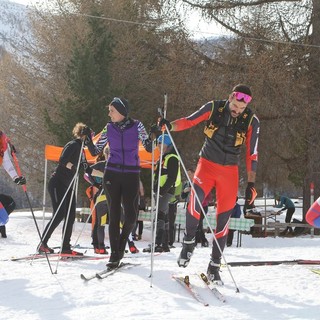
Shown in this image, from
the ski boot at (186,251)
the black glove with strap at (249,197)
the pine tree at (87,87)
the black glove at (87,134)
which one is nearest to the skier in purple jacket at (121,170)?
the black glove at (87,134)

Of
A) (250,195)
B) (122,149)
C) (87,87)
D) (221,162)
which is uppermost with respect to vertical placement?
(87,87)

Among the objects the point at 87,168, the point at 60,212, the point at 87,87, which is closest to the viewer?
the point at 87,168

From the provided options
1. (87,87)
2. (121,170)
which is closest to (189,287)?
(121,170)

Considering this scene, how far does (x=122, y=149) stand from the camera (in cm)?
546

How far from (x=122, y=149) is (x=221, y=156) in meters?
1.06

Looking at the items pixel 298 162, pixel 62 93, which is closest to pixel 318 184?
pixel 298 162

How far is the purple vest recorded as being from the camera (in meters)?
5.48

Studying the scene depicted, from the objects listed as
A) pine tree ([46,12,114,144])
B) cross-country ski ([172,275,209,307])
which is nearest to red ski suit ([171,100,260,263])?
cross-country ski ([172,275,209,307])

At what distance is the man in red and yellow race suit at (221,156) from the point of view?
509cm

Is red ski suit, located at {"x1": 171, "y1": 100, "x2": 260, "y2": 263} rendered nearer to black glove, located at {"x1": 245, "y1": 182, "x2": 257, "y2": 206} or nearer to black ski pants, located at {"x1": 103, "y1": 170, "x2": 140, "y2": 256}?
black glove, located at {"x1": 245, "y1": 182, "x2": 257, "y2": 206}

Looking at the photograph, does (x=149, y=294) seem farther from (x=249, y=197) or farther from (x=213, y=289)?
(x=249, y=197)

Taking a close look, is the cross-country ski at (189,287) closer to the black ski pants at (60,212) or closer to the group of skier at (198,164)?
the group of skier at (198,164)

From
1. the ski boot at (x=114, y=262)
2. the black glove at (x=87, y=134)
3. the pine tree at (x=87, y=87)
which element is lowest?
the ski boot at (x=114, y=262)

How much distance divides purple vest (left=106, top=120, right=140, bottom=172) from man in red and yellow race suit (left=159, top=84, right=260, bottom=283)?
522mm
